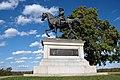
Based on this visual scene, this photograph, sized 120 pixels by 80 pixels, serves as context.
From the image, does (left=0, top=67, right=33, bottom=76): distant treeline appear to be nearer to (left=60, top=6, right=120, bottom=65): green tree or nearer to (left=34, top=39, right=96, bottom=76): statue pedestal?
(left=60, top=6, right=120, bottom=65): green tree

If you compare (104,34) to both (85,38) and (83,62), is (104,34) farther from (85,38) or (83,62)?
(83,62)

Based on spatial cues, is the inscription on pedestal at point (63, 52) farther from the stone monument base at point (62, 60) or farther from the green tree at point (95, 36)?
the green tree at point (95, 36)

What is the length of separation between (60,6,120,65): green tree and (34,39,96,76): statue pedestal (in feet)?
43.4

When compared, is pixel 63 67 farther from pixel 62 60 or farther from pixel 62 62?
pixel 62 60

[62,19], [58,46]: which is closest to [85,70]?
[58,46]

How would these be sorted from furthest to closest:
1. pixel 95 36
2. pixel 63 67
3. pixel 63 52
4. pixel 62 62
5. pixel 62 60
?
pixel 95 36, pixel 63 52, pixel 62 60, pixel 62 62, pixel 63 67

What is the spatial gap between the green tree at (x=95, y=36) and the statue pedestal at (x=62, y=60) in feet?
43.4

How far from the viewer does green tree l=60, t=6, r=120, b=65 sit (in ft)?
109

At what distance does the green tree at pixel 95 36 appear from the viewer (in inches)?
1304

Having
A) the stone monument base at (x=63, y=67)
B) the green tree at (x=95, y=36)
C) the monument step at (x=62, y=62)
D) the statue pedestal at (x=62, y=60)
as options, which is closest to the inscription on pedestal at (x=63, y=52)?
the statue pedestal at (x=62, y=60)

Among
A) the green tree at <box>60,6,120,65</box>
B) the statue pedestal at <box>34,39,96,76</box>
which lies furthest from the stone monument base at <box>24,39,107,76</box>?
the green tree at <box>60,6,120,65</box>

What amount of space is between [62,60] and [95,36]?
16.7 metres

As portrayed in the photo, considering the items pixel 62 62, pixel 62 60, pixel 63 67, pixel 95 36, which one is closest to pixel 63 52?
pixel 62 60

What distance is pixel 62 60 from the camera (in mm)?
18547
